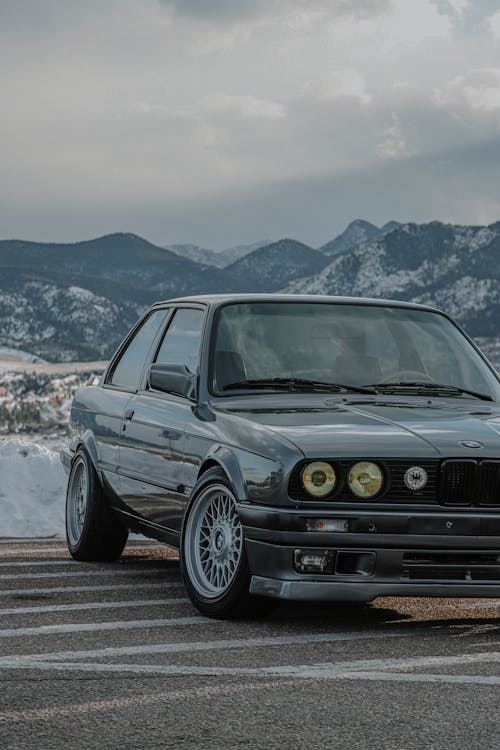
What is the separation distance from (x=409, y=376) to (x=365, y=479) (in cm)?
151

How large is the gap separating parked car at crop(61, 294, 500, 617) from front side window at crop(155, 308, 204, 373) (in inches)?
0.6

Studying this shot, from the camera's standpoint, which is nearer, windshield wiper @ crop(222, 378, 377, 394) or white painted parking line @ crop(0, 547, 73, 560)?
windshield wiper @ crop(222, 378, 377, 394)

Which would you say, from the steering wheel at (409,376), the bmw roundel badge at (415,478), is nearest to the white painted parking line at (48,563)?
the steering wheel at (409,376)

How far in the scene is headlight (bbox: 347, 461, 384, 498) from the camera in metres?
5.56

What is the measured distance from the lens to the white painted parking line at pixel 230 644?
4.93 m

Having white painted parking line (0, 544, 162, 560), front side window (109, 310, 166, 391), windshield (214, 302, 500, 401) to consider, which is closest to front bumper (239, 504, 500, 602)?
windshield (214, 302, 500, 401)

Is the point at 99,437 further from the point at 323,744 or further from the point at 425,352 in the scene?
the point at 323,744

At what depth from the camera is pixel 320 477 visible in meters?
5.57

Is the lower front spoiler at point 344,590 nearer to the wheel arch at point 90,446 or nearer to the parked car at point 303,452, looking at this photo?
the parked car at point 303,452

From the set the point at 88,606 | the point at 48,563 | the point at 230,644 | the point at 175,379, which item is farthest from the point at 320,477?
the point at 48,563

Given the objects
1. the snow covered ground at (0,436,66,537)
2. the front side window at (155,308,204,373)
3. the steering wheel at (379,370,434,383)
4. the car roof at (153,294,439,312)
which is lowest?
the snow covered ground at (0,436,66,537)

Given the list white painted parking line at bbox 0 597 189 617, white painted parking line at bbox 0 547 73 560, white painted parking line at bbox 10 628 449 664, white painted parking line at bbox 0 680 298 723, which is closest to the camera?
white painted parking line at bbox 0 680 298 723

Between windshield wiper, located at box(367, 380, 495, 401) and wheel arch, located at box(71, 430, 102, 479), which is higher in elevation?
windshield wiper, located at box(367, 380, 495, 401)

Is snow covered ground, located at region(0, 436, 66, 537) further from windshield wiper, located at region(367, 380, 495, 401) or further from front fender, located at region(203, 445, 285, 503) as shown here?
front fender, located at region(203, 445, 285, 503)
